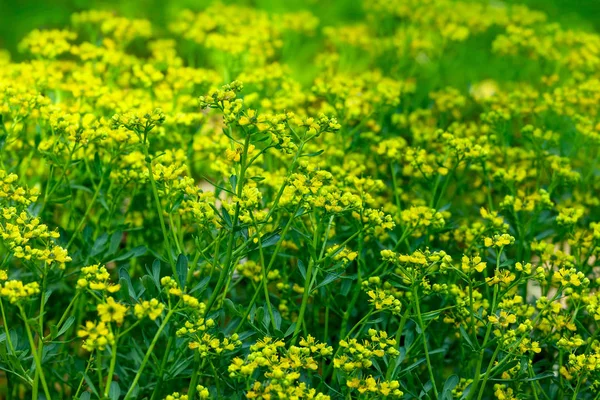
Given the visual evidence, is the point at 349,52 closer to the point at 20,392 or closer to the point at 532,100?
the point at 532,100

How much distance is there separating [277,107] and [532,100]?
4.21ft

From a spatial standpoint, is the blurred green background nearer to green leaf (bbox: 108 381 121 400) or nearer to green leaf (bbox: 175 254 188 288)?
green leaf (bbox: 175 254 188 288)

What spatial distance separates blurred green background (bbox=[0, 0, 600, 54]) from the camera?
6035 mm

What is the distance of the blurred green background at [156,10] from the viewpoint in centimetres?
604

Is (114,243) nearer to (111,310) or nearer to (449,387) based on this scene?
(111,310)

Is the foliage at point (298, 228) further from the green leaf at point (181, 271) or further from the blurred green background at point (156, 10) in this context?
the blurred green background at point (156, 10)

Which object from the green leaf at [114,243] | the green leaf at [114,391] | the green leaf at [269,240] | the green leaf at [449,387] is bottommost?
the green leaf at [449,387]

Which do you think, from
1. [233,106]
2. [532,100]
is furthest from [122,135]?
[532,100]

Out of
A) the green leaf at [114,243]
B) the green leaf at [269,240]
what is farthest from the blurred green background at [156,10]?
the green leaf at [269,240]

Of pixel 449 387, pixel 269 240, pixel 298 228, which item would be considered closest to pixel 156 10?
pixel 298 228

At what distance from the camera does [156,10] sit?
6375 mm

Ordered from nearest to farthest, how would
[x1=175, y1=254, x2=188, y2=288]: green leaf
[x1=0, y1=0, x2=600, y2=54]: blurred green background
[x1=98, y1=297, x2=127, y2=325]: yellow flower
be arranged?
1. [x1=98, y1=297, x2=127, y2=325]: yellow flower
2. [x1=175, y1=254, x2=188, y2=288]: green leaf
3. [x1=0, y1=0, x2=600, y2=54]: blurred green background

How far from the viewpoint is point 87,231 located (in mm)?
2699

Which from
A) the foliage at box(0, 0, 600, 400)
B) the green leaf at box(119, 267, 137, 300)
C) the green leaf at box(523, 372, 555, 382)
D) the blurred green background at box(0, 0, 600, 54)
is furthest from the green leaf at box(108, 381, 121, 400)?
the blurred green background at box(0, 0, 600, 54)
